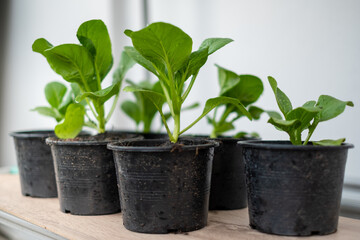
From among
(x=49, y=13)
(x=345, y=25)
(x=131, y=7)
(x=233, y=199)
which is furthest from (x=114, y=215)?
(x=49, y=13)

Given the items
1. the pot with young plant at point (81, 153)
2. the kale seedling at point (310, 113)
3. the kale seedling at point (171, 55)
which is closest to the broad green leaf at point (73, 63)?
the pot with young plant at point (81, 153)

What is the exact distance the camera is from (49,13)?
2152 millimetres

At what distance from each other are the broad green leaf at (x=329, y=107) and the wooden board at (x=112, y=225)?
24cm

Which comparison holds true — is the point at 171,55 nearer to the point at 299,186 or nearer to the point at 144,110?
the point at 299,186

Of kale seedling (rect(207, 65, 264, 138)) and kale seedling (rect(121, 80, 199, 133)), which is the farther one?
kale seedling (rect(121, 80, 199, 133))

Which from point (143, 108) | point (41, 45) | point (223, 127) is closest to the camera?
point (41, 45)

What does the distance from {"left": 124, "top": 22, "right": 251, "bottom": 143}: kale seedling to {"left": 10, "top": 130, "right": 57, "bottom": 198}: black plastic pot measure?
0.48 m

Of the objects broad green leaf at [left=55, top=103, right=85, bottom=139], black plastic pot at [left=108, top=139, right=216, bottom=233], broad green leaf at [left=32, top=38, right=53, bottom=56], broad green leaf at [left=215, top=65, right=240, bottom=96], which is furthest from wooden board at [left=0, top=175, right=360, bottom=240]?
broad green leaf at [left=32, top=38, right=53, bottom=56]

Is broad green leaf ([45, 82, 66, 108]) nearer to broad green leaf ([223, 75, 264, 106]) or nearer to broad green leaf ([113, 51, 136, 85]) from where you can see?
broad green leaf ([113, 51, 136, 85])

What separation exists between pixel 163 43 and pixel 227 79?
0.34 metres

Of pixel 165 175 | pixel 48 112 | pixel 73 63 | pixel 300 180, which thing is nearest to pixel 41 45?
pixel 73 63

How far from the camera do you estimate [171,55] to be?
87cm

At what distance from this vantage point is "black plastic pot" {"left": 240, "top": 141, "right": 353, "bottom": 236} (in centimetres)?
80

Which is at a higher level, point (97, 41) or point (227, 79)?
point (97, 41)
